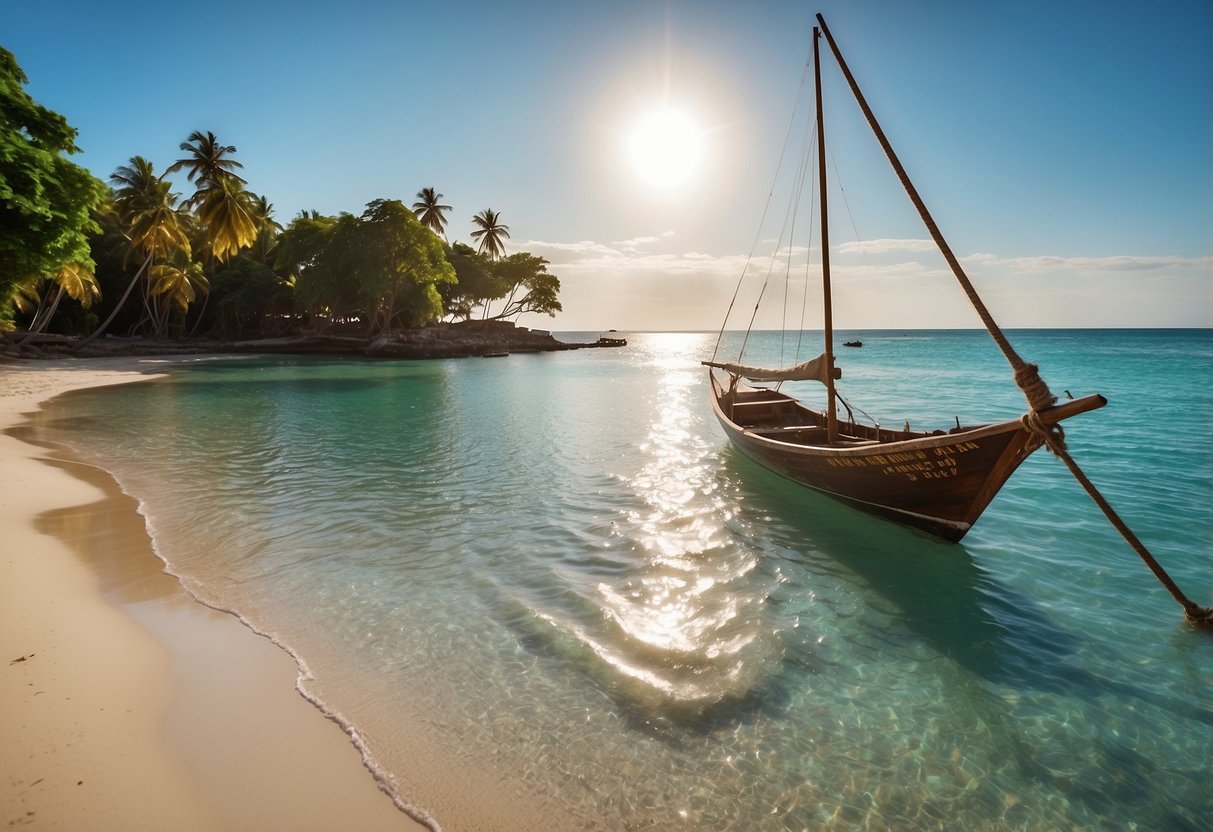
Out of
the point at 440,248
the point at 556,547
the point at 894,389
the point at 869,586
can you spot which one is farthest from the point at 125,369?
the point at 894,389

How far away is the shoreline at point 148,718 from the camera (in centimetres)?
321

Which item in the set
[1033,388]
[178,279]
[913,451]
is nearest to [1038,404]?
[1033,388]

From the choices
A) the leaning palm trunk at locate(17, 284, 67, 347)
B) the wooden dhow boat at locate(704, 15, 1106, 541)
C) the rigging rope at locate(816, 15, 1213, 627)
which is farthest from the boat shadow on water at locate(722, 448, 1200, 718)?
the leaning palm trunk at locate(17, 284, 67, 347)

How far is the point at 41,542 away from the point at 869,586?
1087 centimetres

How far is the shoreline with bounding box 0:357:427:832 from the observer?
10.5ft

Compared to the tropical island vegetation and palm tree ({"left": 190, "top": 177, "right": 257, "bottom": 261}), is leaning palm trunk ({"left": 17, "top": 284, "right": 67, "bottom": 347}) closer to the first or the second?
the tropical island vegetation

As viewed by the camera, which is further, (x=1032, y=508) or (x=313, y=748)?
(x=1032, y=508)

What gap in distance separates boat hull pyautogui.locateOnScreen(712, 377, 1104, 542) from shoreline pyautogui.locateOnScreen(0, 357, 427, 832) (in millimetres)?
7217

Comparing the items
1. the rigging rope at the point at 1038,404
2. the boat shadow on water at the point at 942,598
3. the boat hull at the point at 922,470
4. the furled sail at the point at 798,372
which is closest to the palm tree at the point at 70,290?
the furled sail at the point at 798,372

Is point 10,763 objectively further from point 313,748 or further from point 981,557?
point 981,557

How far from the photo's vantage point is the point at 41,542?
6.97m

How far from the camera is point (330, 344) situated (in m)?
54.9

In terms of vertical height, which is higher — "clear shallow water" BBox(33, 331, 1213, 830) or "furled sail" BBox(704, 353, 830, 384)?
"furled sail" BBox(704, 353, 830, 384)

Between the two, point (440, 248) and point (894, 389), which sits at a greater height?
point (440, 248)
